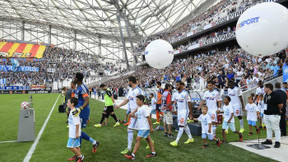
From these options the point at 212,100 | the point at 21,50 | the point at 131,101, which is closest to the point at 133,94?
the point at 131,101

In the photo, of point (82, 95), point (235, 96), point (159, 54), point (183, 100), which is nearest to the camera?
point (82, 95)

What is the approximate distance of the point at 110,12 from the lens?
45875 millimetres

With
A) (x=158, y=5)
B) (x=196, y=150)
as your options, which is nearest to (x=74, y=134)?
(x=196, y=150)

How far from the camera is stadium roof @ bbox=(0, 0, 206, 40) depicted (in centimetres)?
4228

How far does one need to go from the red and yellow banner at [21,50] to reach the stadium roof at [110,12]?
7852mm

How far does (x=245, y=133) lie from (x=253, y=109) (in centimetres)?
91

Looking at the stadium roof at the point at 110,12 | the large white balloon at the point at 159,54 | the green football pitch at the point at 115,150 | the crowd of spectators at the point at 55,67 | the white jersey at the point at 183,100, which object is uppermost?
the stadium roof at the point at 110,12

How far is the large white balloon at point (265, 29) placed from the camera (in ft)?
20.0

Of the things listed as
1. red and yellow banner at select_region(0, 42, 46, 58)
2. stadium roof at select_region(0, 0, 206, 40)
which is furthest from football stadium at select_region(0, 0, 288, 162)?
red and yellow banner at select_region(0, 42, 46, 58)

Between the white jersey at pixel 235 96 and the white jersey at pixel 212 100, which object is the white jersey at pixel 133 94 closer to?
the white jersey at pixel 212 100

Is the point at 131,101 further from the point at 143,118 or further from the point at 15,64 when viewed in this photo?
the point at 15,64

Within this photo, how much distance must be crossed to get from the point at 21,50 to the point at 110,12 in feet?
93.5

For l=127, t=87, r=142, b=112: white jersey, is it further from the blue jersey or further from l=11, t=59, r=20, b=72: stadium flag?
l=11, t=59, r=20, b=72: stadium flag

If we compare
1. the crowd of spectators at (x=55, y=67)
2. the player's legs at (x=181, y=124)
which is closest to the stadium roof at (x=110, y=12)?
the crowd of spectators at (x=55, y=67)
